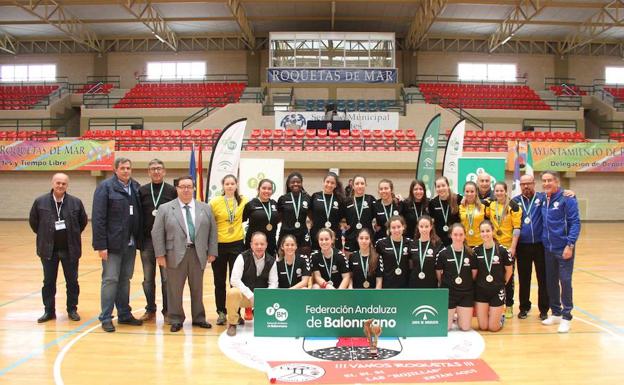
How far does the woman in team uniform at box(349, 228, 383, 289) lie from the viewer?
5898 mm

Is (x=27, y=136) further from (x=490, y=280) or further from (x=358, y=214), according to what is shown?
(x=490, y=280)

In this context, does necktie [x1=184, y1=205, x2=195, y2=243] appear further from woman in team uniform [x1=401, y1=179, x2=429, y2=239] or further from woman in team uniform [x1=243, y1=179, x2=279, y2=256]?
woman in team uniform [x1=401, y1=179, x2=429, y2=239]

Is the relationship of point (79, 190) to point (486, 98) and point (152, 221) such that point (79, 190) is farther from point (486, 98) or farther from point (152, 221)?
point (486, 98)

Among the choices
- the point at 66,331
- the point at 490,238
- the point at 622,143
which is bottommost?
the point at 66,331

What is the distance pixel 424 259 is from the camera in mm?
5875

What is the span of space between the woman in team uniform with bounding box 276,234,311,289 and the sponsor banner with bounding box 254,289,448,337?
0.43 m

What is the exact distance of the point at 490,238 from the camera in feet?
19.1

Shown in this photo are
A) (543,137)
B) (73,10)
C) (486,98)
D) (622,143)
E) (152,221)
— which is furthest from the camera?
(486,98)

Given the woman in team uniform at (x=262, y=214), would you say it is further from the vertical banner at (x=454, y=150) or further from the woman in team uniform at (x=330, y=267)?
the vertical banner at (x=454, y=150)

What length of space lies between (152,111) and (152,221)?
19.4 m

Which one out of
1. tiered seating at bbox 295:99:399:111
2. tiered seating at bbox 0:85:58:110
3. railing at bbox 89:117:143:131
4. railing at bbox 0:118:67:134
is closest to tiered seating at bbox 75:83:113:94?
tiered seating at bbox 0:85:58:110

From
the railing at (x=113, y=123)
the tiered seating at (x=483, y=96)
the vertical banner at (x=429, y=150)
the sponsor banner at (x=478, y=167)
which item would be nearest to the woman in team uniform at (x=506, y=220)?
the sponsor banner at (x=478, y=167)

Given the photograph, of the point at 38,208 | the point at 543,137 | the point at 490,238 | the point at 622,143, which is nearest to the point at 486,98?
the point at 543,137

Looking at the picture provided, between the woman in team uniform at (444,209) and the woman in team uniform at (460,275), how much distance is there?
23.5 inches
